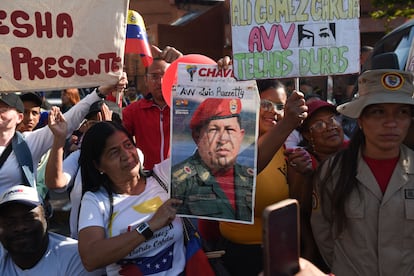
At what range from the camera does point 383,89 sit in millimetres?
2324

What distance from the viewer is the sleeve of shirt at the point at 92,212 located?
2492 millimetres

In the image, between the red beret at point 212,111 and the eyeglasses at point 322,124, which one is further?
the eyeglasses at point 322,124

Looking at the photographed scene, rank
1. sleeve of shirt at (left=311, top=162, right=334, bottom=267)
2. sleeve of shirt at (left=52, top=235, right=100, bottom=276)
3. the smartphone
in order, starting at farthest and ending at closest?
1. sleeve of shirt at (left=52, top=235, right=100, bottom=276)
2. sleeve of shirt at (left=311, top=162, right=334, bottom=267)
3. the smartphone

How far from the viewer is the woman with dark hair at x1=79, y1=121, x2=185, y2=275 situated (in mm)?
2432

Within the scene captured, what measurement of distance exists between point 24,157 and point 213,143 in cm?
119

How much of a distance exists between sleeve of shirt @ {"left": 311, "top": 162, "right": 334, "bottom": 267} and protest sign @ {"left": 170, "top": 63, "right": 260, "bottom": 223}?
0.99 ft

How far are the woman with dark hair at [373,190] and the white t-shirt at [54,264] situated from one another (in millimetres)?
1237

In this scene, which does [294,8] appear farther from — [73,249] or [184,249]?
[73,249]

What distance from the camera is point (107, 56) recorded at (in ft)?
10.1

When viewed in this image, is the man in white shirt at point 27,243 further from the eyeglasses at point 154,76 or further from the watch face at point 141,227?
the eyeglasses at point 154,76

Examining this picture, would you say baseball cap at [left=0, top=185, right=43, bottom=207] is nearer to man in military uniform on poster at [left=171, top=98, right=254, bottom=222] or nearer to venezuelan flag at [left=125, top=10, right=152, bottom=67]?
man in military uniform on poster at [left=171, top=98, right=254, bottom=222]

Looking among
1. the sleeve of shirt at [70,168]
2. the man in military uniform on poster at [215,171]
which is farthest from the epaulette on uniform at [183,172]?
the sleeve of shirt at [70,168]

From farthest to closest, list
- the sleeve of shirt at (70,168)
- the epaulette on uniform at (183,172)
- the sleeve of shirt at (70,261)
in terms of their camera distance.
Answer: the sleeve of shirt at (70,168) < the sleeve of shirt at (70,261) < the epaulette on uniform at (183,172)

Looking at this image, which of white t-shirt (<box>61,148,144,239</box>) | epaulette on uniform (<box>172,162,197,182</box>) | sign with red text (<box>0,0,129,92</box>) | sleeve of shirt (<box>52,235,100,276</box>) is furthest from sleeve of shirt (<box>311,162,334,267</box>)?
white t-shirt (<box>61,148,144,239</box>)
